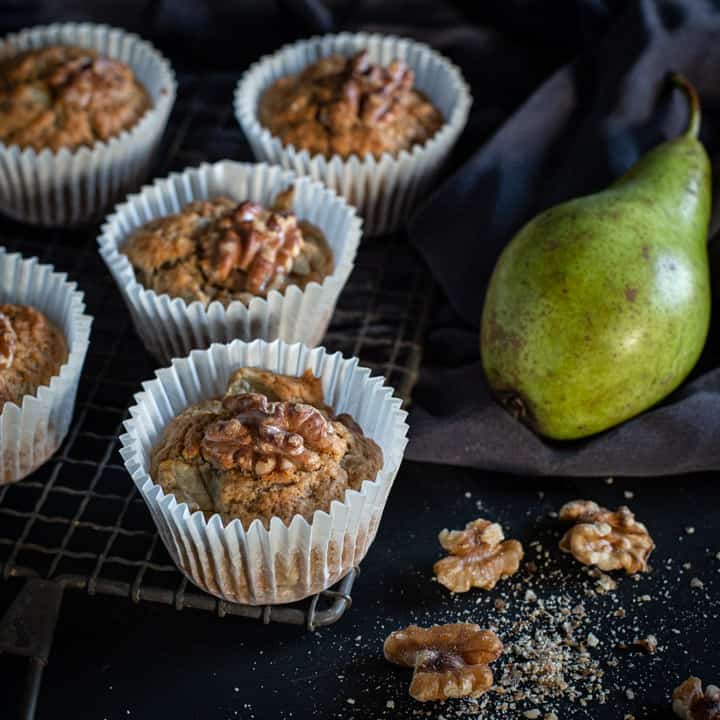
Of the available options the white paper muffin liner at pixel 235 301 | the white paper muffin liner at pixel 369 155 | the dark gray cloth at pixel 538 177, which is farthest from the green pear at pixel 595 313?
the white paper muffin liner at pixel 369 155

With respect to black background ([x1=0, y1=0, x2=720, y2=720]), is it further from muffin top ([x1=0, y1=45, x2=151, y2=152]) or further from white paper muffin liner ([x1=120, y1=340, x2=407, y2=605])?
muffin top ([x1=0, y1=45, x2=151, y2=152])

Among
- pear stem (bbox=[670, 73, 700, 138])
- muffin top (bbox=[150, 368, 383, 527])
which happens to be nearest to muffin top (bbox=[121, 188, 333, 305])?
muffin top (bbox=[150, 368, 383, 527])

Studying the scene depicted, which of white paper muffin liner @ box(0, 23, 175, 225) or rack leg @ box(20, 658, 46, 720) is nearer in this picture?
rack leg @ box(20, 658, 46, 720)

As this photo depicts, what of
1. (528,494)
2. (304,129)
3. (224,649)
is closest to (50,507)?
(224,649)

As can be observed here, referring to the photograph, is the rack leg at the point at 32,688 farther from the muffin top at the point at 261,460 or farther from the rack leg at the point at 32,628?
the muffin top at the point at 261,460

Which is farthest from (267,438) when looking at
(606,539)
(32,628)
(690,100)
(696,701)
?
(690,100)

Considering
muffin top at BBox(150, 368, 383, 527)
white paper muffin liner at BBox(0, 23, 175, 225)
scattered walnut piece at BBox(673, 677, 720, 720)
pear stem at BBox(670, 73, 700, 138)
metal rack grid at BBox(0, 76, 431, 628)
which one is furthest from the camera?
white paper muffin liner at BBox(0, 23, 175, 225)
